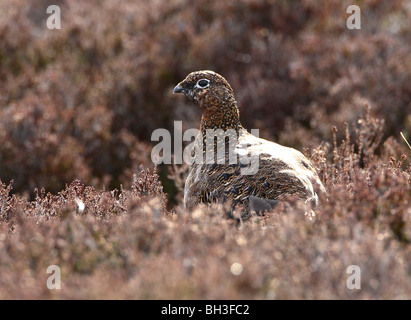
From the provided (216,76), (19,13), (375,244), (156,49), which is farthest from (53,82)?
(375,244)

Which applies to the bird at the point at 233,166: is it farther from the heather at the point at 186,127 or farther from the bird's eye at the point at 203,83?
the heather at the point at 186,127

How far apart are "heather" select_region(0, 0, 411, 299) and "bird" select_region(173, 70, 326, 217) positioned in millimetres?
212

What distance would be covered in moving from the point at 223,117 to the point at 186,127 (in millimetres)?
4006

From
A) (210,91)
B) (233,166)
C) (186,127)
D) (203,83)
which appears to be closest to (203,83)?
(203,83)

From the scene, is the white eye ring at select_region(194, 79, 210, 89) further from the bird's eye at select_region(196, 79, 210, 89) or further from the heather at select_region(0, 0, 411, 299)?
the heather at select_region(0, 0, 411, 299)

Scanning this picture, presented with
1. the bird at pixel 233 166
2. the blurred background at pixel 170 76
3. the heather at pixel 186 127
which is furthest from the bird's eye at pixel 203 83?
the blurred background at pixel 170 76

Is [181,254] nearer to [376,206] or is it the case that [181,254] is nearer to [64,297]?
[64,297]

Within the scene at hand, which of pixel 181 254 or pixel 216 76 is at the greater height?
pixel 216 76

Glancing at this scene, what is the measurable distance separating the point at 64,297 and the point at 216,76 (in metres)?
2.69

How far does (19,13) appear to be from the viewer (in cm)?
1203

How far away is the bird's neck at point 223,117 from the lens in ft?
15.6

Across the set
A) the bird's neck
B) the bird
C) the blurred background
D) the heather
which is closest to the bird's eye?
the bird

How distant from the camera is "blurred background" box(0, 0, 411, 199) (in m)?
7.88

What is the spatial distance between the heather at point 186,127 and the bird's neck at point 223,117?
73cm
